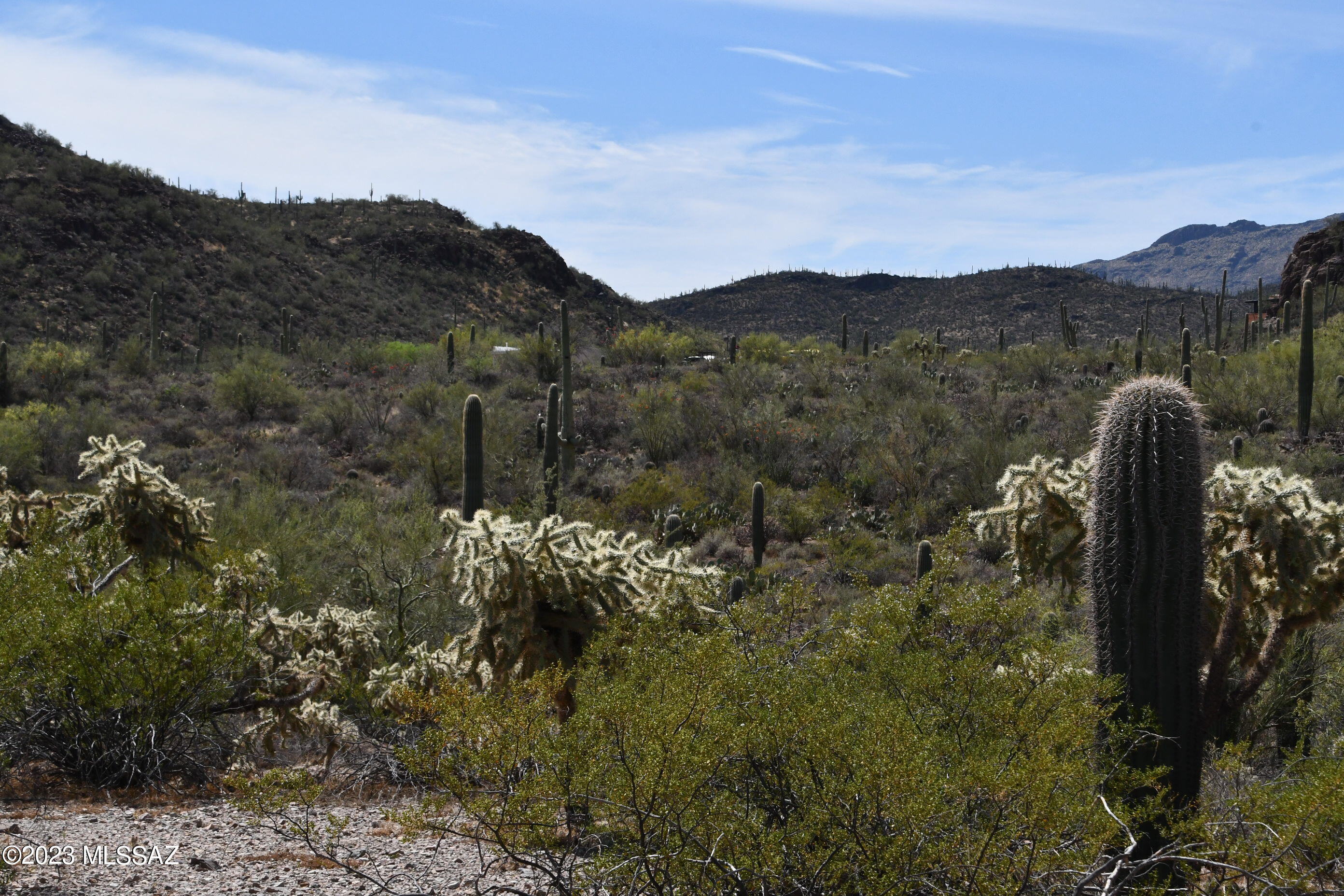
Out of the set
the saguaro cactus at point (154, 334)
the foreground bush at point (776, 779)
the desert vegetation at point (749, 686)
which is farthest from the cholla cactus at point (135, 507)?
the saguaro cactus at point (154, 334)

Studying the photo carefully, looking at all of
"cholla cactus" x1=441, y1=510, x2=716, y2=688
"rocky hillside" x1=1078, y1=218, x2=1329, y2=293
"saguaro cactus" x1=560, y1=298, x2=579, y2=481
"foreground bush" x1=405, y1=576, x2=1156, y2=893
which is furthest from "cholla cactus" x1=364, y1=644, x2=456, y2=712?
"rocky hillside" x1=1078, y1=218, x2=1329, y2=293

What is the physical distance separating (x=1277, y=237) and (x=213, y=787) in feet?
698

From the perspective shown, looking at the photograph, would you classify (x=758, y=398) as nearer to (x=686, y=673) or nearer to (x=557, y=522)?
(x=557, y=522)

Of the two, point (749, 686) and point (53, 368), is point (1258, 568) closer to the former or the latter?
point (749, 686)

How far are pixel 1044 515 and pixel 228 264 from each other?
1701 inches

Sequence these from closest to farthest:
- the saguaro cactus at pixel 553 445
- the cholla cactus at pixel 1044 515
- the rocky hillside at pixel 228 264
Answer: the cholla cactus at pixel 1044 515 → the saguaro cactus at pixel 553 445 → the rocky hillside at pixel 228 264

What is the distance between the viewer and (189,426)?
21969mm

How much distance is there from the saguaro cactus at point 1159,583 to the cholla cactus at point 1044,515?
89cm

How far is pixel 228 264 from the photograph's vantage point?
139 ft

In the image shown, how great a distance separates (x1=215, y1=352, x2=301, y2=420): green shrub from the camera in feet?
77.9

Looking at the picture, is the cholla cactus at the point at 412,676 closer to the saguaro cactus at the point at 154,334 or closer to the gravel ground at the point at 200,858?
the gravel ground at the point at 200,858

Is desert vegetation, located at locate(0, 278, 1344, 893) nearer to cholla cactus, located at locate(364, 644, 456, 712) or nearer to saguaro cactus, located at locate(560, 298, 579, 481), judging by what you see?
cholla cactus, located at locate(364, 644, 456, 712)

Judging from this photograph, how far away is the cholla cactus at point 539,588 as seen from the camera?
477 centimetres

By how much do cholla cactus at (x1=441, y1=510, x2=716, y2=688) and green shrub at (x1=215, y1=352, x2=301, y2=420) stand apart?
20.7 m
